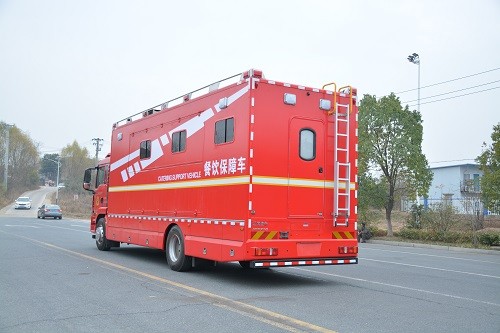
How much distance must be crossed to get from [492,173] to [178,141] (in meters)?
15.0

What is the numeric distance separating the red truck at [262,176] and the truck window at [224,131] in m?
0.02

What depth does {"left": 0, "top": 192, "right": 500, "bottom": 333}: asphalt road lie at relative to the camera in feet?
21.7

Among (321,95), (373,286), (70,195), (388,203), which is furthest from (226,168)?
(70,195)

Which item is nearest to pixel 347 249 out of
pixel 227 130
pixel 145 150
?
pixel 227 130

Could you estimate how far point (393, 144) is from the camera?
25.4m

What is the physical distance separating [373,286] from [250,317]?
386 centimetres

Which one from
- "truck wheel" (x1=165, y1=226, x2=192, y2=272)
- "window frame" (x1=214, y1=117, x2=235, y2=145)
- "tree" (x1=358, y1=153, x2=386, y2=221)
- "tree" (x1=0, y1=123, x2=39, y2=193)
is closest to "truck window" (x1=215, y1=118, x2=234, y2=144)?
"window frame" (x1=214, y1=117, x2=235, y2=145)

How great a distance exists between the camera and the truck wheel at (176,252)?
11211 mm

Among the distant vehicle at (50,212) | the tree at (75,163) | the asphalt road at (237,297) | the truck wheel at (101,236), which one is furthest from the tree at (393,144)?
the tree at (75,163)

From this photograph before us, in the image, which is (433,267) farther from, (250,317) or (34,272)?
(34,272)

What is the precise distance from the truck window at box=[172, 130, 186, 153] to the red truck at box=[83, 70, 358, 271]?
0.08 ft

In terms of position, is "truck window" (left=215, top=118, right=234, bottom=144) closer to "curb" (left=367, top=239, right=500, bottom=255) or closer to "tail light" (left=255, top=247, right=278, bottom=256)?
"tail light" (left=255, top=247, right=278, bottom=256)

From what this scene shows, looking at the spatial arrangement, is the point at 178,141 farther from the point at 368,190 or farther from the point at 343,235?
the point at 368,190

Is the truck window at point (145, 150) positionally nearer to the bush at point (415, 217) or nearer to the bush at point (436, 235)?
the bush at point (436, 235)
